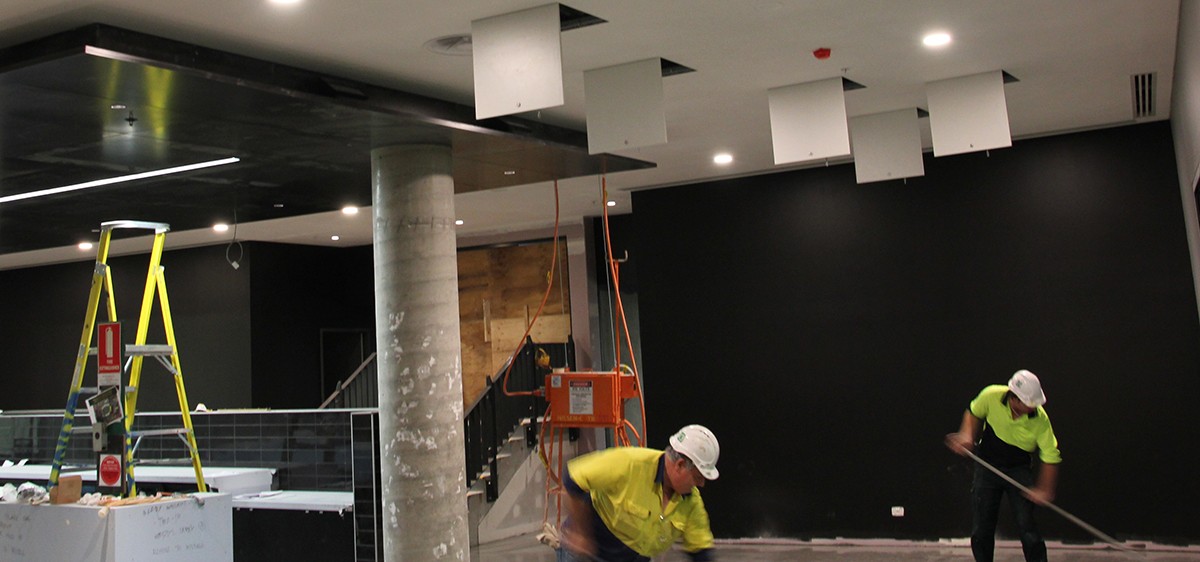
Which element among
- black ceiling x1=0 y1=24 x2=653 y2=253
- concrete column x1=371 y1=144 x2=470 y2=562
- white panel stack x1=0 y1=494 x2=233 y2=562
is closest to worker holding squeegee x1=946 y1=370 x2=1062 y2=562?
concrete column x1=371 y1=144 x2=470 y2=562

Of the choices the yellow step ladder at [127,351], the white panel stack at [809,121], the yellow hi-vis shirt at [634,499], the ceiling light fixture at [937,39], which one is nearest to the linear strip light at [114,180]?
the yellow step ladder at [127,351]

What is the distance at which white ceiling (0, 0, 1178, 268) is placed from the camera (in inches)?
206

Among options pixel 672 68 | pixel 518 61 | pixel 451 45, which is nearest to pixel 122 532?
pixel 451 45

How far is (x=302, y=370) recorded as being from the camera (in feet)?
46.4

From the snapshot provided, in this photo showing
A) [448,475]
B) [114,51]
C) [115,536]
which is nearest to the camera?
[114,51]

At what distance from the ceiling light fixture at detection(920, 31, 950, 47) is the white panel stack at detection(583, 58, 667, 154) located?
1.55 metres

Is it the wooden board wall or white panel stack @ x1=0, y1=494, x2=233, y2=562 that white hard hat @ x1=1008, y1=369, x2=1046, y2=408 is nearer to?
white panel stack @ x1=0, y1=494, x2=233, y2=562

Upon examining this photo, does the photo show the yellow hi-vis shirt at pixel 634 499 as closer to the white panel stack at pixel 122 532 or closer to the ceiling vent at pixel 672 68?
the ceiling vent at pixel 672 68

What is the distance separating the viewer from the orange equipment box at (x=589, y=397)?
8.33 meters

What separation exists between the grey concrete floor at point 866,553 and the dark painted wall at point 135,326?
524cm

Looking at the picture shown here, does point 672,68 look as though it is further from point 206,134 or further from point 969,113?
point 206,134

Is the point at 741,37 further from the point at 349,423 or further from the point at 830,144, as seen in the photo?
the point at 349,423

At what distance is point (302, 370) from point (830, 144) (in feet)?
30.0

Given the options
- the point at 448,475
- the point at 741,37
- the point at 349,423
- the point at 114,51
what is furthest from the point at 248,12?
the point at 349,423
